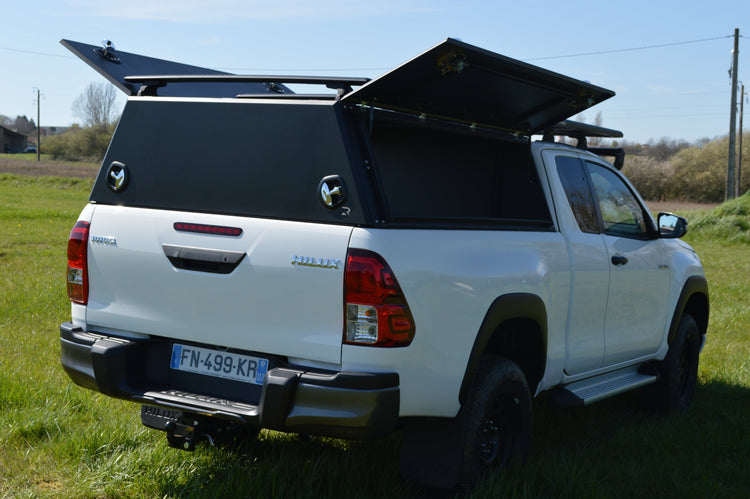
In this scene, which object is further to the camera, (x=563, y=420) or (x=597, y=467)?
(x=563, y=420)

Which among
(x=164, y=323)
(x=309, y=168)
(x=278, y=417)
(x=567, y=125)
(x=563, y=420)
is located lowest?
(x=563, y=420)

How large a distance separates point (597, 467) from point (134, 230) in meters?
Answer: 2.76

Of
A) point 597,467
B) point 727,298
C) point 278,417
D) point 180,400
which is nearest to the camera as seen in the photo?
point 278,417

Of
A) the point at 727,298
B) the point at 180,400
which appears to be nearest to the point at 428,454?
the point at 180,400

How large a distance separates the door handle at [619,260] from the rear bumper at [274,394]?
92.2 inches

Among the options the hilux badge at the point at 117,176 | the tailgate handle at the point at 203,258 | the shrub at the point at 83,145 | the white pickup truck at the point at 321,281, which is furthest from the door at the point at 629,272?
the shrub at the point at 83,145

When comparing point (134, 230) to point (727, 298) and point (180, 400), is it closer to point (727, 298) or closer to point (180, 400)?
point (180, 400)

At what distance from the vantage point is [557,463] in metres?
4.37

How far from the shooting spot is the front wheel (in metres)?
3.71

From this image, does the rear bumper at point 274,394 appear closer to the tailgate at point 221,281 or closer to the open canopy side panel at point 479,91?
the tailgate at point 221,281

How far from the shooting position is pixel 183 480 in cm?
398

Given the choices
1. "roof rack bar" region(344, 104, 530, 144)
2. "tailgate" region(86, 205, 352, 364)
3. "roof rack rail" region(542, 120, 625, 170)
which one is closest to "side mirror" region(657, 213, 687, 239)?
"roof rack rail" region(542, 120, 625, 170)

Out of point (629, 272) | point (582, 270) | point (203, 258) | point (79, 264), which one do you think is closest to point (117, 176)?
point (79, 264)

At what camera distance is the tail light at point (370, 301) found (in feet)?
10.7
